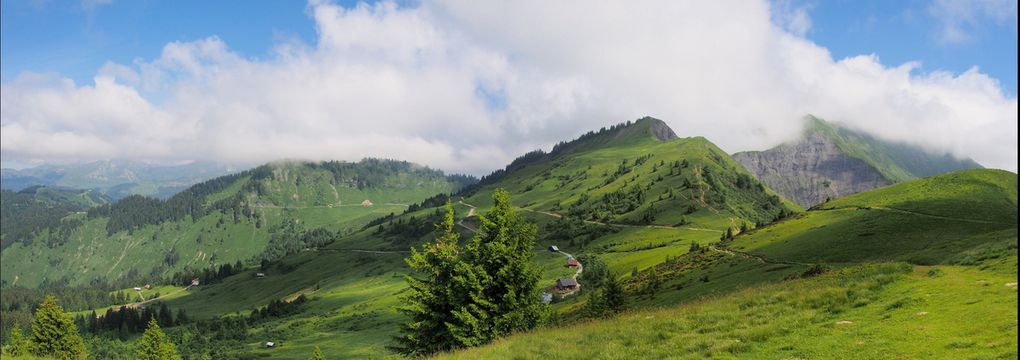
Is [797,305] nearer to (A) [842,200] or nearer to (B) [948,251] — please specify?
(B) [948,251]

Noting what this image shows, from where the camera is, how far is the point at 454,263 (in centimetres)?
3841

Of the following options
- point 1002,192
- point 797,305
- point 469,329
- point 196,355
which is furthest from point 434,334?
point 196,355

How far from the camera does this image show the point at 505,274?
36281mm

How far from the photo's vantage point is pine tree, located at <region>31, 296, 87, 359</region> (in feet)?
259

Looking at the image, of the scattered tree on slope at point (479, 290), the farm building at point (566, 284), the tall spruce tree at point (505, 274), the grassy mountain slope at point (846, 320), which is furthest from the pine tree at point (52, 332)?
the farm building at point (566, 284)

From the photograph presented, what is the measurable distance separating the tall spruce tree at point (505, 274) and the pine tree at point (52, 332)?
3022 inches

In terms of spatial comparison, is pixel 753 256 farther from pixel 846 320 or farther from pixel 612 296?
pixel 846 320

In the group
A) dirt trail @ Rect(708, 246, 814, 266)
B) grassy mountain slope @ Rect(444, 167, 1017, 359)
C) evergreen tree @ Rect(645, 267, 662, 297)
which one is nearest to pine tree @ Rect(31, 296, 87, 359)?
evergreen tree @ Rect(645, 267, 662, 297)

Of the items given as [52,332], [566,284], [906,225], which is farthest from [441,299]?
[566,284]

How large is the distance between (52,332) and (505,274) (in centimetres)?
8550

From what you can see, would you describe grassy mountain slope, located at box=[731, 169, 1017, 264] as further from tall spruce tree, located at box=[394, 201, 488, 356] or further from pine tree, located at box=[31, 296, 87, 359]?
pine tree, located at box=[31, 296, 87, 359]

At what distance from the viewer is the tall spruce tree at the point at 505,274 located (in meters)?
35.6

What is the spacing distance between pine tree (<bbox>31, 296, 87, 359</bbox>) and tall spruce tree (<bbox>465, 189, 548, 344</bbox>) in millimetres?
76768

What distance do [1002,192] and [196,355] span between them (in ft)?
633
